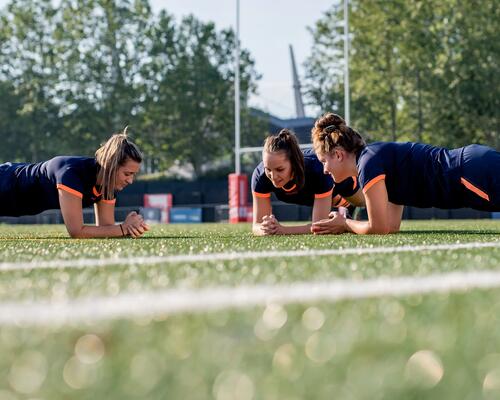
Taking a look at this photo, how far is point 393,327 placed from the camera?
1.47 meters

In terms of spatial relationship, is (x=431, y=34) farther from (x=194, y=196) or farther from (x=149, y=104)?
(x=149, y=104)

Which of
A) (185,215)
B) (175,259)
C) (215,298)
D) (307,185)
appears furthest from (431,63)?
(215,298)

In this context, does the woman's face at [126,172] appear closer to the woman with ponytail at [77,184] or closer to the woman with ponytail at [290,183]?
the woman with ponytail at [77,184]

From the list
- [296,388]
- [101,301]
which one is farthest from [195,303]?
[296,388]

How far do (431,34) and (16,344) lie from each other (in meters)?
26.3

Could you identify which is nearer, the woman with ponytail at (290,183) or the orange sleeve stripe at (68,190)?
the orange sleeve stripe at (68,190)

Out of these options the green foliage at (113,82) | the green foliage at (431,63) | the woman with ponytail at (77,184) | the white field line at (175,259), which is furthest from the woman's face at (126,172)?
the green foliage at (113,82)

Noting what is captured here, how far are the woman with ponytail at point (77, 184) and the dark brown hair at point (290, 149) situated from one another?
0.87m

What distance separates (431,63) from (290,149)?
22.2m

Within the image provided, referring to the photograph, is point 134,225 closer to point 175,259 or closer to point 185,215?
point 175,259

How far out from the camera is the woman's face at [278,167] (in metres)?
5.09

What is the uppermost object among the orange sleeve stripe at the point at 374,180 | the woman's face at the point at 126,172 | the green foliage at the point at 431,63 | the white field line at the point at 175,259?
the green foliage at the point at 431,63

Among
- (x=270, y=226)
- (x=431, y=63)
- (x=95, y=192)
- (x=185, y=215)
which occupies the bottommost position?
(x=185, y=215)

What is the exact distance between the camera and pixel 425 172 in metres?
4.78
